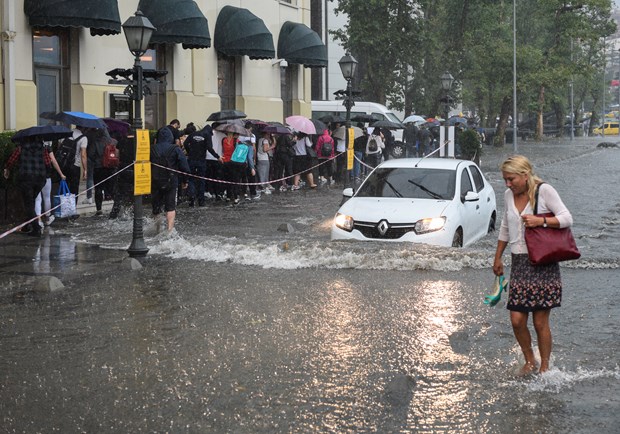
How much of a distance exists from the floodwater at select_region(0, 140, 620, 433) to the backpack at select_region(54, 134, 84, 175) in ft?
12.0

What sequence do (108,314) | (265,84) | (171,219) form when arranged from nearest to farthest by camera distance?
(108,314) < (171,219) < (265,84)

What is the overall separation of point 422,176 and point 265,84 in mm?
19541

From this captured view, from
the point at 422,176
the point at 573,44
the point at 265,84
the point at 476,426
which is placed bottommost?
the point at 476,426

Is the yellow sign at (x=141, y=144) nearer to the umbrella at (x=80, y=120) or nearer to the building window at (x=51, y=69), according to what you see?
the umbrella at (x=80, y=120)

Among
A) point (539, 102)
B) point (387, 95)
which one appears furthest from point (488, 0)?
point (539, 102)

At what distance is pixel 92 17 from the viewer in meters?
22.6

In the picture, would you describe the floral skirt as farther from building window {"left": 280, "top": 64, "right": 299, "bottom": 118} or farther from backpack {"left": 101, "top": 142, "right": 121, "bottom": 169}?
building window {"left": 280, "top": 64, "right": 299, "bottom": 118}

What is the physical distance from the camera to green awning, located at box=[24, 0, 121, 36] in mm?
22047

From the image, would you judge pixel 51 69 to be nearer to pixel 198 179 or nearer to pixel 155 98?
pixel 198 179

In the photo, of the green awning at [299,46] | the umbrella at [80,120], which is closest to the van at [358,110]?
the green awning at [299,46]

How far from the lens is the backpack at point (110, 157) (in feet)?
64.5

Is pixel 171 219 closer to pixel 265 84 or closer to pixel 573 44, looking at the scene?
pixel 265 84

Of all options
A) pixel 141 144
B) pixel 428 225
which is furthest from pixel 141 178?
pixel 428 225

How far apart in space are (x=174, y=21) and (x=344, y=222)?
13677 mm
